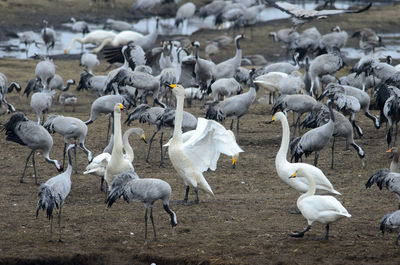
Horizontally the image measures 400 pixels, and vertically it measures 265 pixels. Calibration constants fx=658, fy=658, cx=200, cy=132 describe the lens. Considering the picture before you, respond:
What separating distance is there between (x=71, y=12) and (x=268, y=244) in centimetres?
2222

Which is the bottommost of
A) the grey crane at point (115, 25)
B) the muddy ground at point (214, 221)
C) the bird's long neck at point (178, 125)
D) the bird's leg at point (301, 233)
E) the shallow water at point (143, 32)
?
the shallow water at point (143, 32)

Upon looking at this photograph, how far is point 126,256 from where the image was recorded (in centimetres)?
638

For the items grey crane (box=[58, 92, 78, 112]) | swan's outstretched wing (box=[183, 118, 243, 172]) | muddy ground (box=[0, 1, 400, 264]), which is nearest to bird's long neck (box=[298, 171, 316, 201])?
muddy ground (box=[0, 1, 400, 264])

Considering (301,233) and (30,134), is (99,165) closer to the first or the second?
(30,134)

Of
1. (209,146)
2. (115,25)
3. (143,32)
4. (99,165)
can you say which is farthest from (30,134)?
(143,32)

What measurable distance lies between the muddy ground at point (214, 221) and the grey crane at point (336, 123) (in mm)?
315

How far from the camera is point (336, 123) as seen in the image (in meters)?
9.84

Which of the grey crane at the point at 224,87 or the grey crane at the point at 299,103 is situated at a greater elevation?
the grey crane at the point at 299,103

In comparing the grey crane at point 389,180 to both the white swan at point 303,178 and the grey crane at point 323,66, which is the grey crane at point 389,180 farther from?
the grey crane at point 323,66

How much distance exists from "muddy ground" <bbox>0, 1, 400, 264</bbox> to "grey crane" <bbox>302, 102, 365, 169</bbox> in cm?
31

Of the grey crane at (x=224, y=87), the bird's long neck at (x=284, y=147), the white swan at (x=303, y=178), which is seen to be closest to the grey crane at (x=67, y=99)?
the grey crane at (x=224, y=87)

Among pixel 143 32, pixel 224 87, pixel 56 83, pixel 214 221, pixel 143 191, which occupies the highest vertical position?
pixel 143 191

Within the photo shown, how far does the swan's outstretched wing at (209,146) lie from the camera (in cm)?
788

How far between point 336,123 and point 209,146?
8.68ft
